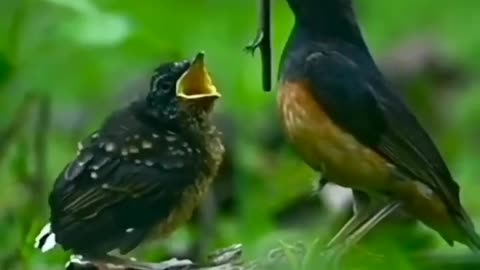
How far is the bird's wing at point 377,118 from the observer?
4465 mm

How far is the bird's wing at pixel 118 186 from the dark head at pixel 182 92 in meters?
0.07

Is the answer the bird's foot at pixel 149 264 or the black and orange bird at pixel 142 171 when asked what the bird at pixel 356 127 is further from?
the bird's foot at pixel 149 264

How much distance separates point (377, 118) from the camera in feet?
14.7

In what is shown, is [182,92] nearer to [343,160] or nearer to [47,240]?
[343,160]

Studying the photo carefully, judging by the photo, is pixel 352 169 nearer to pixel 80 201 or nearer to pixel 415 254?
pixel 80 201

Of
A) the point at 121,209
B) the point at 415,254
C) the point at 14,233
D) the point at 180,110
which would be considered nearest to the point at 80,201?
the point at 121,209

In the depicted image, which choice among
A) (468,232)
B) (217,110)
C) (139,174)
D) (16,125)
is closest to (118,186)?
(139,174)

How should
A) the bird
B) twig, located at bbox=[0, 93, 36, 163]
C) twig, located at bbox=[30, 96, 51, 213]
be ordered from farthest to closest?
twig, located at bbox=[30, 96, 51, 213] < twig, located at bbox=[0, 93, 36, 163] < the bird

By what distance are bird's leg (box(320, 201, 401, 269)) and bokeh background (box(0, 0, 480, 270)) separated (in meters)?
0.86

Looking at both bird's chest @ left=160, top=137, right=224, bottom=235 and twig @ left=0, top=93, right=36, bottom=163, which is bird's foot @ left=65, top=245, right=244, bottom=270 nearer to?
bird's chest @ left=160, top=137, right=224, bottom=235

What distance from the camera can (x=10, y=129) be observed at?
6703 millimetres

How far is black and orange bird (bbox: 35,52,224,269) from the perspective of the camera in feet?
14.1

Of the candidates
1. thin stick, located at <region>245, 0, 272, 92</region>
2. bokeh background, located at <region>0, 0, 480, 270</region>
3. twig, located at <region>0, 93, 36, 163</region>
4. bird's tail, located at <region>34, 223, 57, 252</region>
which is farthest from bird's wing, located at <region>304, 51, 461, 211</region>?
twig, located at <region>0, 93, 36, 163</region>

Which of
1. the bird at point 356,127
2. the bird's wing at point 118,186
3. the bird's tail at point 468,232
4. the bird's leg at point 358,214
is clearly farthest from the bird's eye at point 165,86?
the bird's tail at point 468,232
